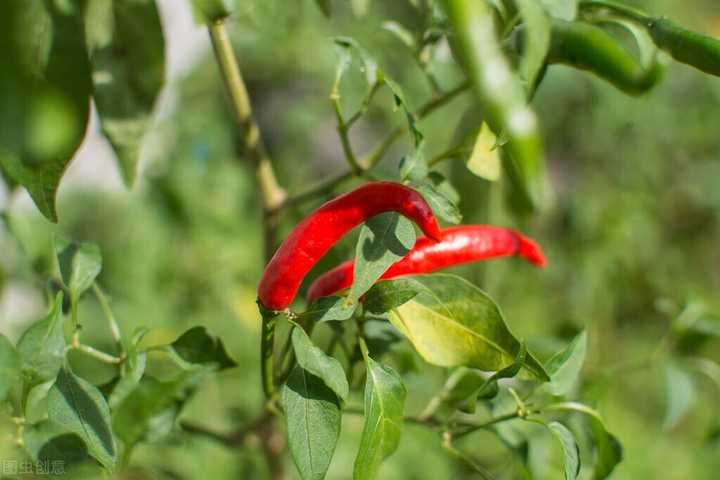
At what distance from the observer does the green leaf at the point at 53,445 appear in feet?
2.61

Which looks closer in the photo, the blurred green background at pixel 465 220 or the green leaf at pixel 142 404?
the green leaf at pixel 142 404

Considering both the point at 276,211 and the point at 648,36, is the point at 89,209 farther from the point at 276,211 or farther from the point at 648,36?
the point at 648,36

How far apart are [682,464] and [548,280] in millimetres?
539

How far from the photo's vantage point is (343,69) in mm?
812

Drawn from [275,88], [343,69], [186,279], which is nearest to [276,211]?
[343,69]

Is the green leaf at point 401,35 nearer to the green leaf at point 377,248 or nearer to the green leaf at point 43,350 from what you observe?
the green leaf at point 377,248

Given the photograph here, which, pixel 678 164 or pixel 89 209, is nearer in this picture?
pixel 89 209

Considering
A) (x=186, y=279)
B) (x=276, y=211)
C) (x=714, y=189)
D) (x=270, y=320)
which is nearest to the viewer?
(x=270, y=320)

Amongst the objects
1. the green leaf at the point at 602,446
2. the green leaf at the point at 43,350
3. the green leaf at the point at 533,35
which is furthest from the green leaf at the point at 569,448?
the green leaf at the point at 43,350

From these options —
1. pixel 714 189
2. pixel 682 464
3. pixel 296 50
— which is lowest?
pixel 682 464

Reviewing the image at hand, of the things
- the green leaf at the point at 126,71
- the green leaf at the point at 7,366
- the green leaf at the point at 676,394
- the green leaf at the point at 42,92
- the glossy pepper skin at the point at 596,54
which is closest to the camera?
the green leaf at the point at 42,92

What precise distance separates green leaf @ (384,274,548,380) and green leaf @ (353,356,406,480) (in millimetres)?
46

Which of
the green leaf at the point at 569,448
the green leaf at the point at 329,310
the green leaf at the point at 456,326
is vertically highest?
the green leaf at the point at 329,310

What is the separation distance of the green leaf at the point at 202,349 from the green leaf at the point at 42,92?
160mm
